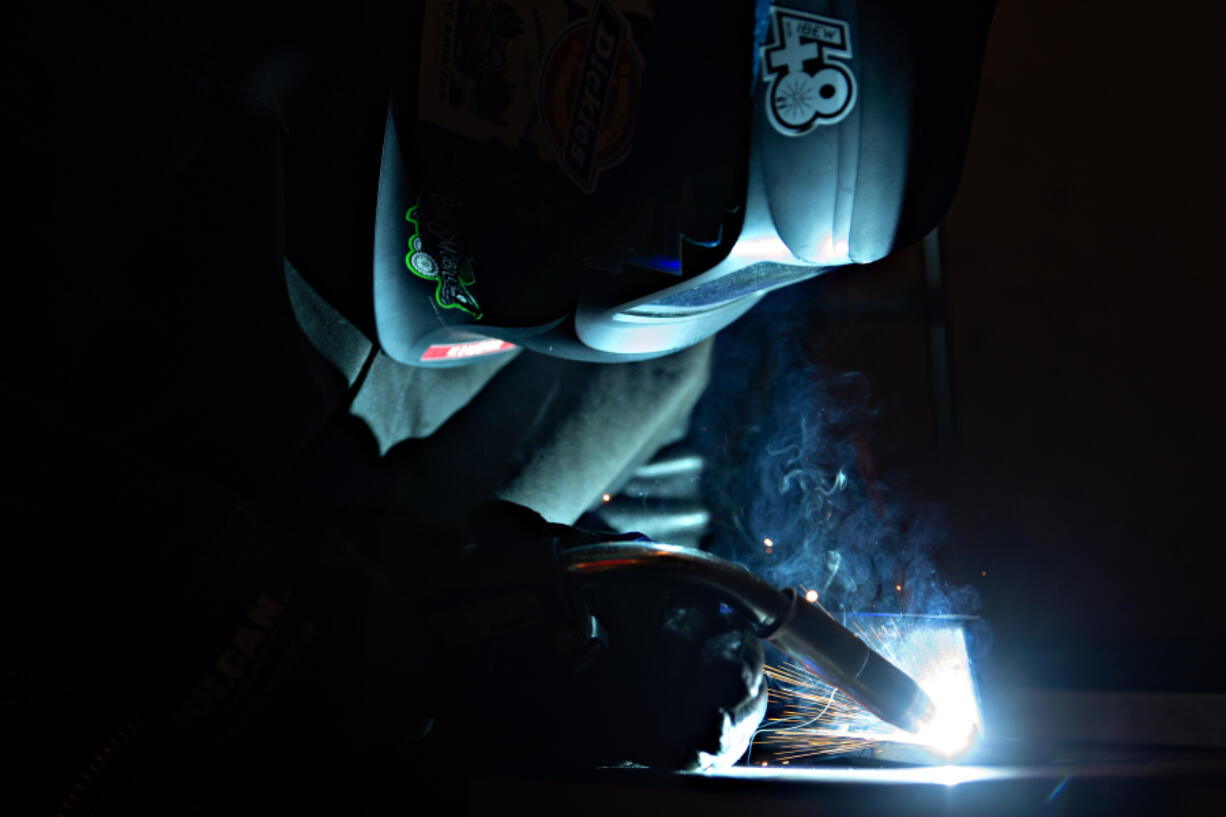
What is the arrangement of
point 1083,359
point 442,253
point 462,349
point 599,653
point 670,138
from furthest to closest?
1. point 1083,359
2. point 462,349
3. point 442,253
4. point 670,138
5. point 599,653

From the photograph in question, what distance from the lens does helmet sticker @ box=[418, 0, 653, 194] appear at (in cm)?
89

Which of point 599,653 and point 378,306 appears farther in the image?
point 378,306

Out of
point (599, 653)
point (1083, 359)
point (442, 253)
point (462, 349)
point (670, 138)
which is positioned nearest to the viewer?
point (599, 653)

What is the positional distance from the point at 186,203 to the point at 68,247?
14 centimetres

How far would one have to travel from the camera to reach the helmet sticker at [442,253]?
1.01 m

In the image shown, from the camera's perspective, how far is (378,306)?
3.76 feet

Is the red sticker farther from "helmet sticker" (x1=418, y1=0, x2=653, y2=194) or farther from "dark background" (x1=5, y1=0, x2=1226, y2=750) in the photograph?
"dark background" (x1=5, y1=0, x2=1226, y2=750)

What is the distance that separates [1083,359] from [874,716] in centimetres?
108

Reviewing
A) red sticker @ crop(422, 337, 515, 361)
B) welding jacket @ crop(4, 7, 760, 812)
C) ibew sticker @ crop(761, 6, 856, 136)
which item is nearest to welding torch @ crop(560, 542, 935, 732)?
welding jacket @ crop(4, 7, 760, 812)

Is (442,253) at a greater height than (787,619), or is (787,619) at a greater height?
(442,253)

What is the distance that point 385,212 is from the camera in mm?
1049

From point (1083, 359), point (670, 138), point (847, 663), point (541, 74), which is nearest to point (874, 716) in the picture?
point (847, 663)

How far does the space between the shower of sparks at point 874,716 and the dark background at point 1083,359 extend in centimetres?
38

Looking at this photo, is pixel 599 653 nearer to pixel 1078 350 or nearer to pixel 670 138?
pixel 670 138
